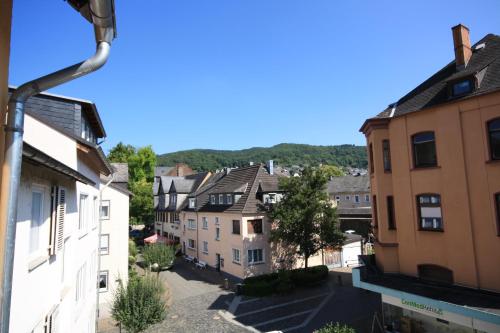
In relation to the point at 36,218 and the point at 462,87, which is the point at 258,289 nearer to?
the point at 462,87

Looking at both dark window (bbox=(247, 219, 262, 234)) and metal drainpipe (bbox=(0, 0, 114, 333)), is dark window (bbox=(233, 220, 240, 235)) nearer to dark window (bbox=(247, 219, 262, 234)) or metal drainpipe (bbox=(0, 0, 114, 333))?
dark window (bbox=(247, 219, 262, 234))

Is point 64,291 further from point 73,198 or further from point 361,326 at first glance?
point 361,326

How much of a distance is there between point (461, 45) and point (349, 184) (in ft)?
158

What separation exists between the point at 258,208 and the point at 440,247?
1708 cm

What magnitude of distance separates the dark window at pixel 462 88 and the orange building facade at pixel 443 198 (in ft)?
0.16

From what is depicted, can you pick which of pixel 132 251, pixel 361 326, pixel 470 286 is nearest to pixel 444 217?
pixel 470 286

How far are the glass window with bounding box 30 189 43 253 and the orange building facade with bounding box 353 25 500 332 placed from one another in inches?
576

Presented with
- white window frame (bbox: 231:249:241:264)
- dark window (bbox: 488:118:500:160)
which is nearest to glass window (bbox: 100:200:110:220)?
white window frame (bbox: 231:249:241:264)

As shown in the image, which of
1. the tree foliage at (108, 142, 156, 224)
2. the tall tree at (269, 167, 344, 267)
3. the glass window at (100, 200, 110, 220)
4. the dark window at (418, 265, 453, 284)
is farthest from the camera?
the tree foliage at (108, 142, 156, 224)

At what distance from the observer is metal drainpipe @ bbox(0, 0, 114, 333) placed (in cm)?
260

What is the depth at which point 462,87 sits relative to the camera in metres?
16.0

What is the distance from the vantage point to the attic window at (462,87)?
1568cm

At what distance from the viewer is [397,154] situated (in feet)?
60.6

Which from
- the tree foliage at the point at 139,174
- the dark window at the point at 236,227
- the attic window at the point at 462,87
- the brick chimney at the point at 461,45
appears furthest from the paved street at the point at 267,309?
the tree foliage at the point at 139,174
